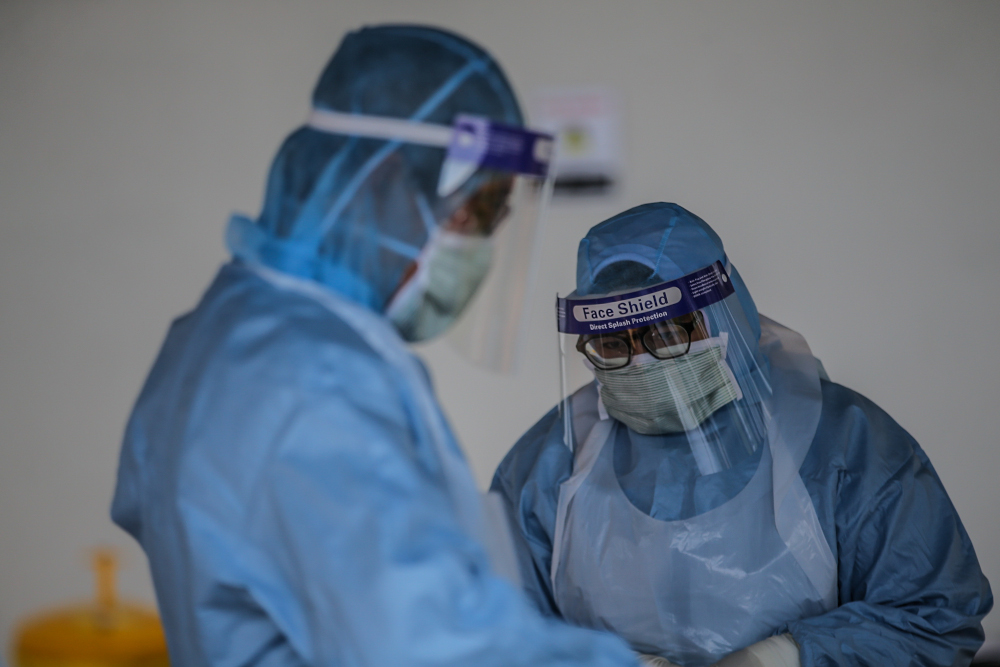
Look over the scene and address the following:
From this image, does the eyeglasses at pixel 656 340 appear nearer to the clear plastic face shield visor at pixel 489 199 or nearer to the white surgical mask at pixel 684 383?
the white surgical mask at pixel 684 383

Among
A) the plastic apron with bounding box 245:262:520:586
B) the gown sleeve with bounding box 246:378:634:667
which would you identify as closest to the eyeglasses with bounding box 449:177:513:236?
the plastic apron with bounding box 245:262:520:586

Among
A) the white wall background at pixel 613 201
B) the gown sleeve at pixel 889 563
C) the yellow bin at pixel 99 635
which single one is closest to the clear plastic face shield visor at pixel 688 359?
the gown sleeve at pixel 889 563

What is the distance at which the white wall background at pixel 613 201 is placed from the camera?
2.11 meters

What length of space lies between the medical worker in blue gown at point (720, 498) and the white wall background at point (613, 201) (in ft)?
2.03

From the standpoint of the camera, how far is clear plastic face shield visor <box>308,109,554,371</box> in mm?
1003

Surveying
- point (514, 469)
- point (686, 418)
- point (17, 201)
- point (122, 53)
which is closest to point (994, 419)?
point (686, 418)

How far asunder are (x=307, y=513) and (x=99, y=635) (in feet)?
4.75

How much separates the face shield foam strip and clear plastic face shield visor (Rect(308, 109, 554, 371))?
0.97 feet

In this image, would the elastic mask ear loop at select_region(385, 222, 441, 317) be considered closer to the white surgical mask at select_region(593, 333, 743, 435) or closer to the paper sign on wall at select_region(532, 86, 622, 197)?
the white surgical mask at select_region(593, 333, 743, 435)

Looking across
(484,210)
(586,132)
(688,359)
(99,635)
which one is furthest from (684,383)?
(99,635)

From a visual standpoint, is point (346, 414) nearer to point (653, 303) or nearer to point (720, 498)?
point (653, 303)

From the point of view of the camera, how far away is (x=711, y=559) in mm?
1461

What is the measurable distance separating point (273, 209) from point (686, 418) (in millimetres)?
838

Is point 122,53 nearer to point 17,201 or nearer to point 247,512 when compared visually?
point 17,201
